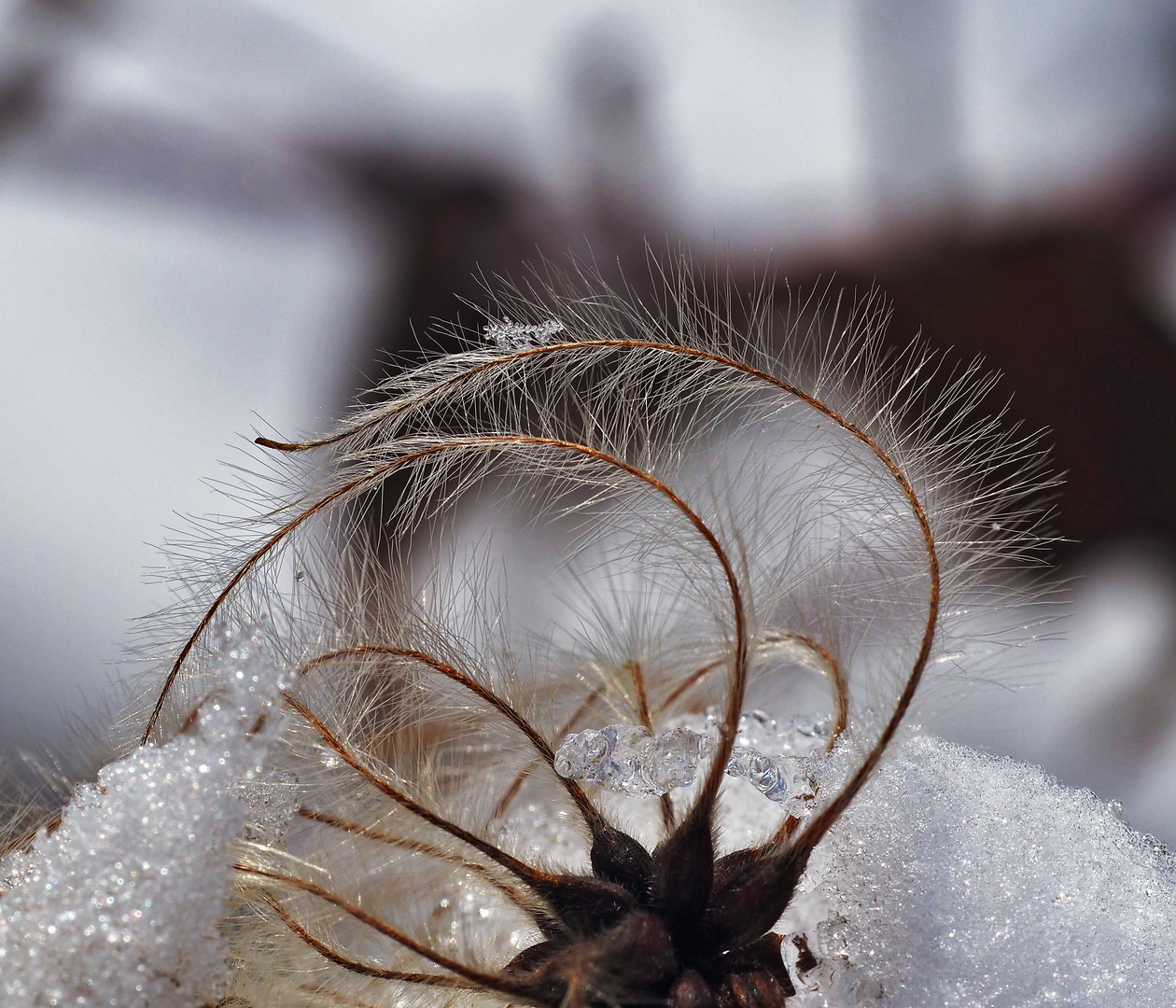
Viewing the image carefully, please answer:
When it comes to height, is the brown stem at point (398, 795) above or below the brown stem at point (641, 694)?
below

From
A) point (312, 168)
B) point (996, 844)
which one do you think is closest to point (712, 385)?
point (996, 844)

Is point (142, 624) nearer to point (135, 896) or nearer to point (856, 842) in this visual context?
point (135, 896)

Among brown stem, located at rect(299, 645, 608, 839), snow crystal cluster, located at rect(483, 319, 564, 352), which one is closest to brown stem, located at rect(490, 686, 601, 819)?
brown stem, located at rect(299, 645, 608, 839)

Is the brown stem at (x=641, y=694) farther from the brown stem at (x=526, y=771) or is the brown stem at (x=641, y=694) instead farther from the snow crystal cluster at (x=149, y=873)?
the snow crystal cluster at (x=149, y=873)

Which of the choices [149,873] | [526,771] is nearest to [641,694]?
[526,771]

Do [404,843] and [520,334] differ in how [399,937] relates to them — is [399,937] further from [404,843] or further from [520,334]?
[520,334]

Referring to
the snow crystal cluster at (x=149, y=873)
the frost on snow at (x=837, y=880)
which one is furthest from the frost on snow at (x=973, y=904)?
the snow crystal cluster at (x=149, y=873)
